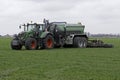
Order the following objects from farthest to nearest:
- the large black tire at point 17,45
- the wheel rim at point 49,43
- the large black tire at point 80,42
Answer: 1. the large black tire at point 80,42
2. the wheel rim at point 49,43
3. the large black tire at point 17,45

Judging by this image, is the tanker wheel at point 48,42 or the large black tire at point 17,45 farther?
the tanker wheel at point 48,42

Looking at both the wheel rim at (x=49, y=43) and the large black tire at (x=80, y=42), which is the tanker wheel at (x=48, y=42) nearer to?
the wheel rim at (x=49, y=43)

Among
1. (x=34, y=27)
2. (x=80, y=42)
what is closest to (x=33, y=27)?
(x=34, y=27)

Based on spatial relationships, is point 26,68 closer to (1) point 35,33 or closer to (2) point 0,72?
(2) point 0,72

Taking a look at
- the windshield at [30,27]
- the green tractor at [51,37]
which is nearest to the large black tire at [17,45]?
the green tractor at [51,37]

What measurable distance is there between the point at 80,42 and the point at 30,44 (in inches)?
235

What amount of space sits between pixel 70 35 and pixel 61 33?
3.21 feet

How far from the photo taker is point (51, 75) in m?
12.7

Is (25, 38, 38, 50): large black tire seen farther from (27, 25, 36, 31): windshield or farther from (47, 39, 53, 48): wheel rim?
(27, 25, 36, 31): windshield

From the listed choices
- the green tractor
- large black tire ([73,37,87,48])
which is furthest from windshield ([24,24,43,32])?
large black tire ([73,37,87,48])

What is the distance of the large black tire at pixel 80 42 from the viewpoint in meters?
32.2

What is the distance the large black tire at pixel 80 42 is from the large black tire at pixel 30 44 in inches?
193

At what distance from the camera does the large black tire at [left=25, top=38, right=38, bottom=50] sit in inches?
1099

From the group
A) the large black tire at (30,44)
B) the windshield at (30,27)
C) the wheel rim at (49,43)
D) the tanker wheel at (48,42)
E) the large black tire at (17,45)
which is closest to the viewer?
the large black tire at (30,44)
